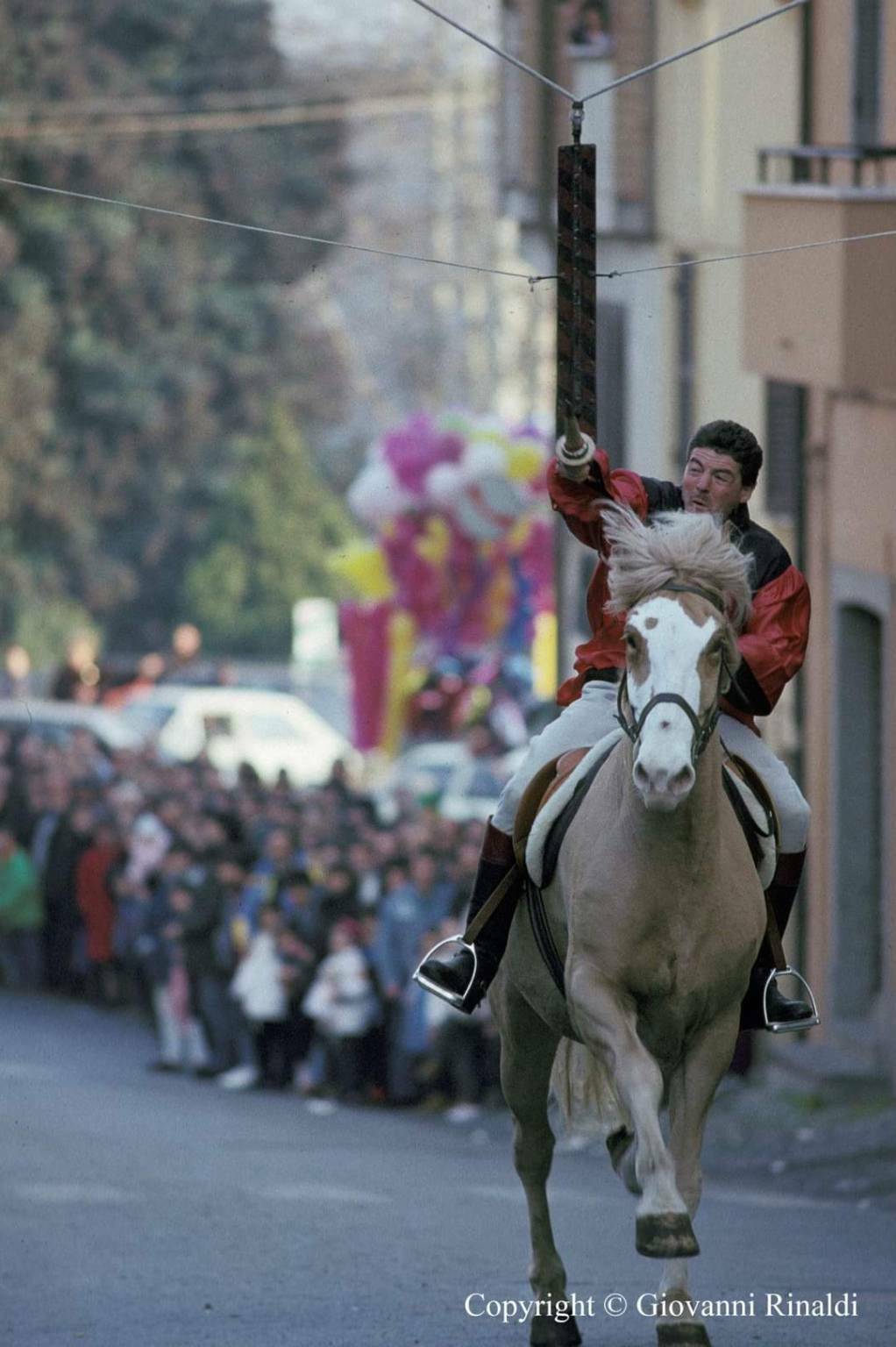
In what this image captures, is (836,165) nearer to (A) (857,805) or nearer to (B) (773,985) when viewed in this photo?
(A) (857,805)

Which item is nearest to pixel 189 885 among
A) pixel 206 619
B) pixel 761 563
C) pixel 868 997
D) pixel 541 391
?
pixel 868 997

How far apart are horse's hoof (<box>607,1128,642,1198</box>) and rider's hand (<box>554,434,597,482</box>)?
1871 millimetres

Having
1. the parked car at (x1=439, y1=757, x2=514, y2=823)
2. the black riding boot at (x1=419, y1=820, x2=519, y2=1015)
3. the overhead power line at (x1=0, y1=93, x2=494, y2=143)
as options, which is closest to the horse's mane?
the black riding boot at (x1=419, y1=820, x2=519, y2=1015)

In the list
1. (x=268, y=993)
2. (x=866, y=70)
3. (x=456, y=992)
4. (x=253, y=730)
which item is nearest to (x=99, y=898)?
(x=268, y=993)

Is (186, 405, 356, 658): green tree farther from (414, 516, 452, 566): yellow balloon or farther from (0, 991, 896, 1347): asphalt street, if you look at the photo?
(0, 991, 896, 1347): asphalt street

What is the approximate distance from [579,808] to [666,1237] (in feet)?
4.84

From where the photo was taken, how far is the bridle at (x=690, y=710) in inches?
A: 317

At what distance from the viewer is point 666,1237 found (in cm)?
816

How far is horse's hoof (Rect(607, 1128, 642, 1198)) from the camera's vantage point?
29.4 ft

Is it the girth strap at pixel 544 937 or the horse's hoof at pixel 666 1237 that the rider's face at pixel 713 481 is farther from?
the horse's hoof at pixel 666 1237

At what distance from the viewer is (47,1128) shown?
19.2m

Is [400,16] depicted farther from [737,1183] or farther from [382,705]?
[737,1183]

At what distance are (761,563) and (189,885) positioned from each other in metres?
14.0

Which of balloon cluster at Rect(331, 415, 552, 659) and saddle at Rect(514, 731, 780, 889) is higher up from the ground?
saddle at Rect(514, 731, 780, 889)
